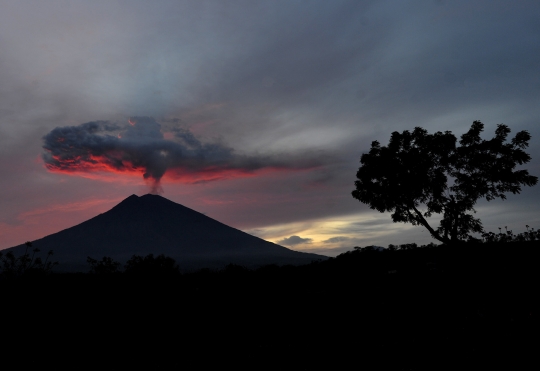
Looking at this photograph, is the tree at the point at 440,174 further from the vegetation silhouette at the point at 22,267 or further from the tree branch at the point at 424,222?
the vegetation silhouette at the point at 22,267

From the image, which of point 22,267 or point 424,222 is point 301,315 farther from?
point 424,222

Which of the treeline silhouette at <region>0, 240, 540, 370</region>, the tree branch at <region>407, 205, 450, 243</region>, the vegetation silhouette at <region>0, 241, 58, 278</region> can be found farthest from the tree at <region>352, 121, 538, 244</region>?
the vegetation silhouette at <region>0, 241, 58, 278</region>

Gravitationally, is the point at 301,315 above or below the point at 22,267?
below

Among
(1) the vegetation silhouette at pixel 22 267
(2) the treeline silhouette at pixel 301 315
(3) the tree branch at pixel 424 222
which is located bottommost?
(2) the treeline silhouette at pixel 301 315

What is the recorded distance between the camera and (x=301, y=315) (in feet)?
44.2

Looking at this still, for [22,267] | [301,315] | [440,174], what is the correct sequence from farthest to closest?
[440,174] < [22,267] < [301,315]

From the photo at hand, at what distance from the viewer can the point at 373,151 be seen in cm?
3609

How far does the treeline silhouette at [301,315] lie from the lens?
33.2ft

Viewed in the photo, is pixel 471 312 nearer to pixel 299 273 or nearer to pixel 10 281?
pixel 299 273

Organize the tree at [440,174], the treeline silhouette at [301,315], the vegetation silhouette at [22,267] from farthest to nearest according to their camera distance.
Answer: the tree at [440,174] → the vegetation silhouette at [22,267] → the treeline silhouette at [301,315]

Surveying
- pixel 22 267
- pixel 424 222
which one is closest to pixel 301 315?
pixel 22 267

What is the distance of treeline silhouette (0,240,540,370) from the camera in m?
10.1

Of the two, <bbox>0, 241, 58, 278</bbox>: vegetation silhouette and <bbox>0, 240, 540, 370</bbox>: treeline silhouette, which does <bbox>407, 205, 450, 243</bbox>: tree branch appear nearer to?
<bbox>0, 240, 540, 370</bbox>: treeline silhouette

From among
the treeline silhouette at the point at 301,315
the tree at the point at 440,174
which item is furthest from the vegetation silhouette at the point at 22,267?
the tree at the point at 440,174
